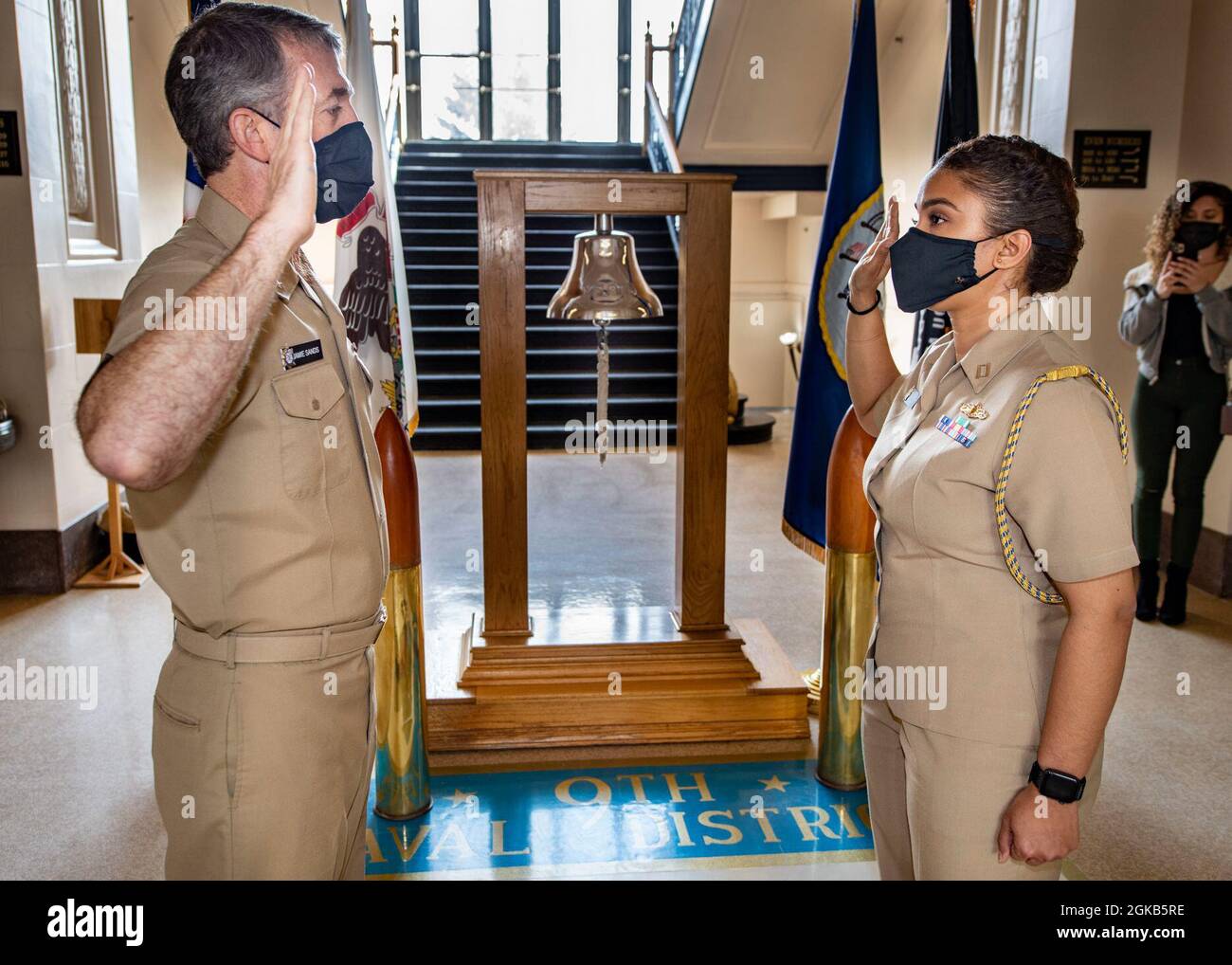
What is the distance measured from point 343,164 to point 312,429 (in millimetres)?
417

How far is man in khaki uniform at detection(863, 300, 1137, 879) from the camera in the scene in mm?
Result: 1456

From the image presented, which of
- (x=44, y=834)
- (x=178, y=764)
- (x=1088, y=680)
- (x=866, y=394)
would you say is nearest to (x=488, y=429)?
(x=866, y=394)

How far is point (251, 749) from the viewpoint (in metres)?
1.46

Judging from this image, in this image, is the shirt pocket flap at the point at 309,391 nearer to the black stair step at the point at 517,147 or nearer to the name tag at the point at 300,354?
the name tag at the point at 300,354

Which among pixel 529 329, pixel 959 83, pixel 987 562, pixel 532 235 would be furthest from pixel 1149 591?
pixel 532 235

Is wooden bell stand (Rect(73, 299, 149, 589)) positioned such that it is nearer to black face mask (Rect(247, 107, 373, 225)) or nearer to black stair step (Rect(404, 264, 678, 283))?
black face mask (Rect(247, 107, 373, 225))

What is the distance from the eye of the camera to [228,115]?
4.75 ft

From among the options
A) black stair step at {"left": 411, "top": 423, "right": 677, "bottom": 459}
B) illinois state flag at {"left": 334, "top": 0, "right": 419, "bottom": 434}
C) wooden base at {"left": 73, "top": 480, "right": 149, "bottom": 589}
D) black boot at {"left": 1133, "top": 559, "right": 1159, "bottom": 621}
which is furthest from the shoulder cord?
black stair step at {"left": 411, "top": 423, "right": 677, "bottom": 459}

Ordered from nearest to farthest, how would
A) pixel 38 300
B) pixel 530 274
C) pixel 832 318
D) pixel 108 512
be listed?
pixel 832 318 < pixel 38 300 < pixel 108 512 < pixel 530 274

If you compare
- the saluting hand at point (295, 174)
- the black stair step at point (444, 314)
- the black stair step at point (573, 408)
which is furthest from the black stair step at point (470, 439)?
the saluting hand at point (295, 174)

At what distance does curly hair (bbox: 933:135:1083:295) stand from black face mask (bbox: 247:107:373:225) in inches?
36.6

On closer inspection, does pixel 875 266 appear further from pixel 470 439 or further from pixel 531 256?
pixel 531 256

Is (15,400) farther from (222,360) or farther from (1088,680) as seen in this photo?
(1088,680)

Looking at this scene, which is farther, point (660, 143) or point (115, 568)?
point (660, 143)
